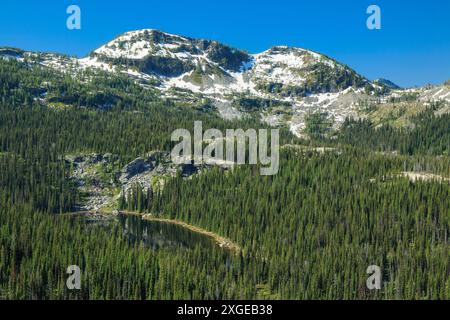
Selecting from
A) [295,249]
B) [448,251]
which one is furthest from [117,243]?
[448,251]

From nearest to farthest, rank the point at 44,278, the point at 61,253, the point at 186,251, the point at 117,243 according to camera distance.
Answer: the point at 44,278
the point at 61,253
the point at 117,243
the point at 186,251

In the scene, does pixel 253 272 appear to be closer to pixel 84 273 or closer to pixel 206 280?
pixel 206 280

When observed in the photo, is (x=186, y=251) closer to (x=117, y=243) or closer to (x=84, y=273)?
(x=117, y=243)
